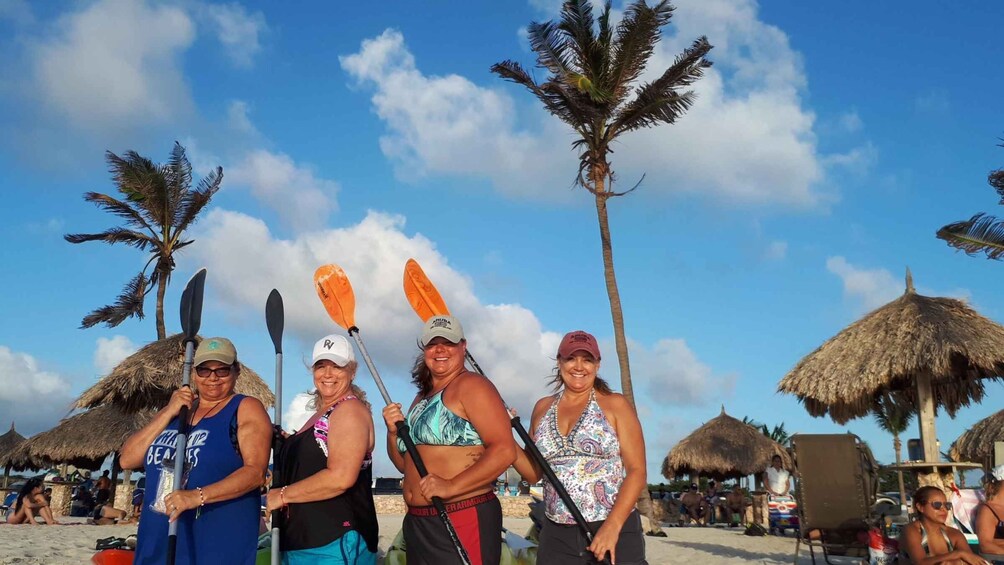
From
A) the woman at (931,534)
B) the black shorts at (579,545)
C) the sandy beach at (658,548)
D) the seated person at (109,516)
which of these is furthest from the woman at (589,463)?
the seated person at (109,516)

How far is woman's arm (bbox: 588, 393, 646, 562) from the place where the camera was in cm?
294

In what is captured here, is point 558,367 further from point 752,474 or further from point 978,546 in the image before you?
point 752,474

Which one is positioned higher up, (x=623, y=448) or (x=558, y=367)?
(x=558, y=367)

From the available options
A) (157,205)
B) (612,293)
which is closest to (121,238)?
(157,205)

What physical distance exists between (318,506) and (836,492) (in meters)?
6.17

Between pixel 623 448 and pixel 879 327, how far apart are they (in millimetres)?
11423

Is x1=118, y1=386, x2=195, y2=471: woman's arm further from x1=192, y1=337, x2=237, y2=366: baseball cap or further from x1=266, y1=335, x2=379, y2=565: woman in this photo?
x1=266, y1=335, x2=379, y2=565: woman

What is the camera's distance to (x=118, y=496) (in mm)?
20047

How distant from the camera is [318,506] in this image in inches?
124

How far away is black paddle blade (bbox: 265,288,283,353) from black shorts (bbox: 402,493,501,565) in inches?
67.9

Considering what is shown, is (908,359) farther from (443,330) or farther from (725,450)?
(725,450)

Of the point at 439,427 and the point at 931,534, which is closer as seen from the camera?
the point at 439,427

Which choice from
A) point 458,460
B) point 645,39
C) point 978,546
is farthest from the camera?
point 645,39

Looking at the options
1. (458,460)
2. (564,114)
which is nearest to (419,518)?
(458,460)
